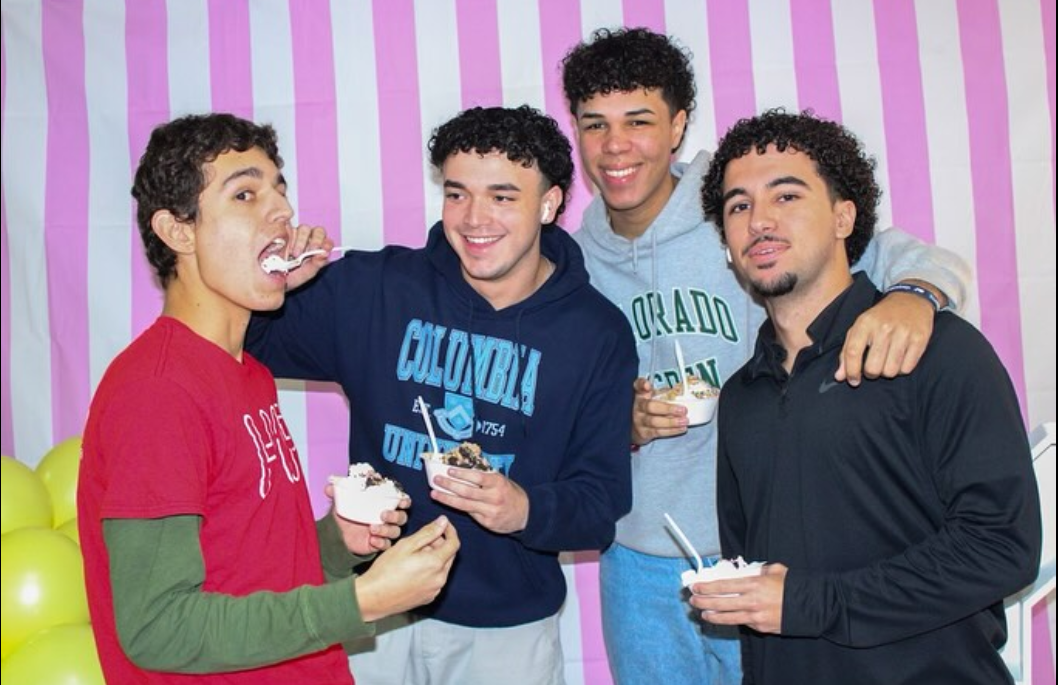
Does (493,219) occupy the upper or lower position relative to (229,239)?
upper

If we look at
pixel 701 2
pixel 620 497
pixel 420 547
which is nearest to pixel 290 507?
pixel 420 547

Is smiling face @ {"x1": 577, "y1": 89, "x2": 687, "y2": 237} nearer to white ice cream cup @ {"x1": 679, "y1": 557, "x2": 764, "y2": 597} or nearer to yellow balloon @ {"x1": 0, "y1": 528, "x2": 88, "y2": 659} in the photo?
white ice cream cup @ {"x1": 679, "y1": 557, "x2": 764, "y2": 597}

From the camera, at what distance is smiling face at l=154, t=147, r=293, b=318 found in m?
1.90

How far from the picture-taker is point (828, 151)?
2.29 meters

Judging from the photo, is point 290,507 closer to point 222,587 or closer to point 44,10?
point 222,587

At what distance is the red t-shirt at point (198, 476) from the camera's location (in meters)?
1.58

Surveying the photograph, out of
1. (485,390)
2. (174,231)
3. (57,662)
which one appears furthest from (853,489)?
(57,662)

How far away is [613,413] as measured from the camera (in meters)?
2.47

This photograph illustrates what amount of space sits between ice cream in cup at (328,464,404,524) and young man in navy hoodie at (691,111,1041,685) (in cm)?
67

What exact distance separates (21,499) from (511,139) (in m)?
1.82

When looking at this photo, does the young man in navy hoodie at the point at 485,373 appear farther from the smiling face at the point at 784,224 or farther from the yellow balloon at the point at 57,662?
the yellow balloon at the point at 57,662

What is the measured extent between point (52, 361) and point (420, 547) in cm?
237

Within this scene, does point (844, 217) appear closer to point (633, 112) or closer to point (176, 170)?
point (633, 112)

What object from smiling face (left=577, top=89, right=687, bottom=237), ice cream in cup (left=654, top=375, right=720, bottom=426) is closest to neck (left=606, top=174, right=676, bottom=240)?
smiling face (left=577, top=89, right=687, bottom=237)
